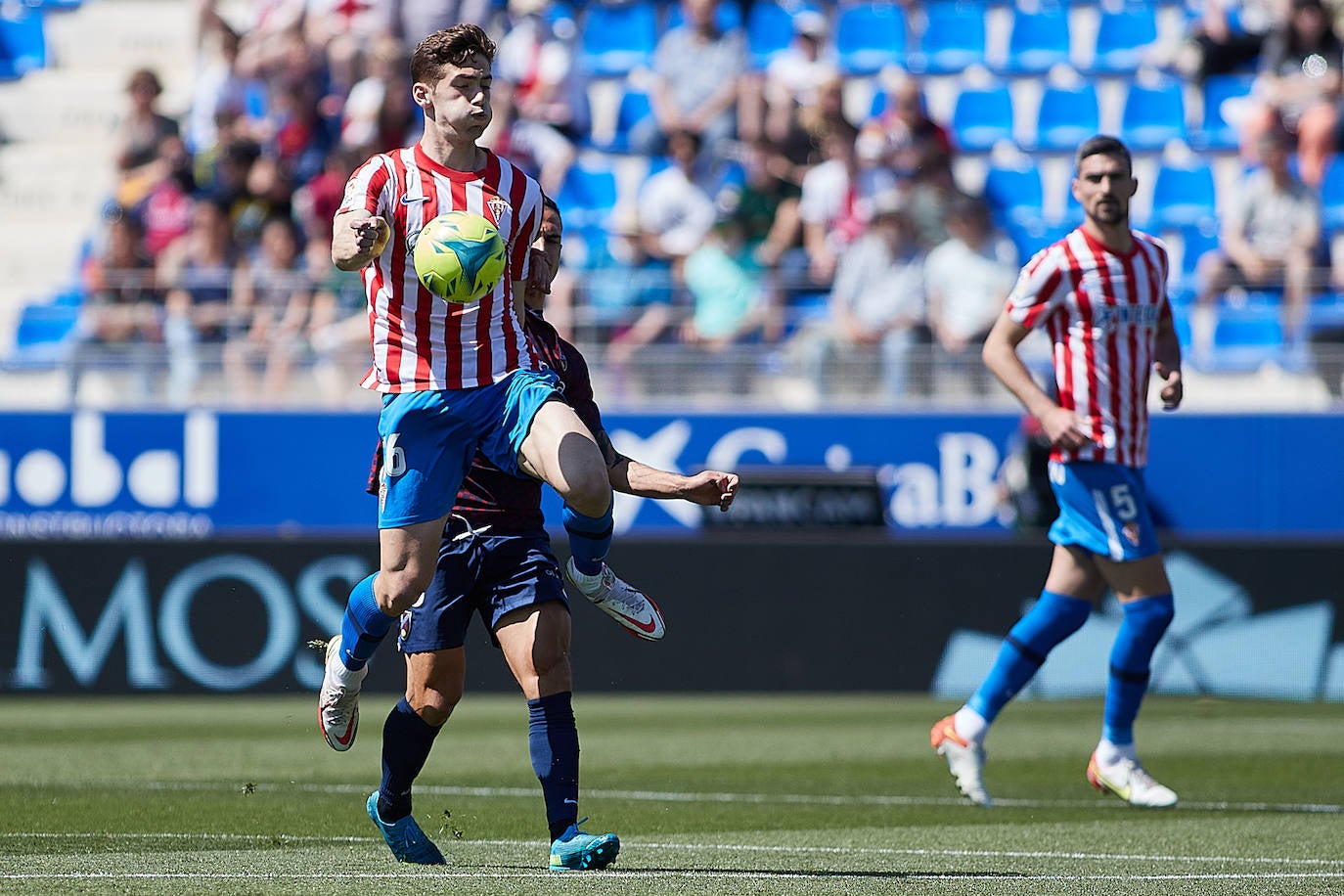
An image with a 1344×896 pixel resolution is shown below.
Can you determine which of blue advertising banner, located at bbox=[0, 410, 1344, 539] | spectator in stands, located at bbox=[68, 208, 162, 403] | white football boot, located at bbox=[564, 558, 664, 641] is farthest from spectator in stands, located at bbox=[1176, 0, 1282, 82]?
white football boot, located at bbox=[564, 558, 664, 641]

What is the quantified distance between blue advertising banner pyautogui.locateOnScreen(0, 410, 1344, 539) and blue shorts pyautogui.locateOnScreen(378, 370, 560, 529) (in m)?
7.74

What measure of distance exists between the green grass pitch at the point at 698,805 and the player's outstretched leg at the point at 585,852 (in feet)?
0.20

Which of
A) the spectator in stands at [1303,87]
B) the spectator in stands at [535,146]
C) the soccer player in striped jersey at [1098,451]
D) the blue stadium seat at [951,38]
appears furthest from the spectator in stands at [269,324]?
the soccer player in striped jersey at [1098,451]

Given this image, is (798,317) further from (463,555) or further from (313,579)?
(463,555)

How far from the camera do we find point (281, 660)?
501 inches

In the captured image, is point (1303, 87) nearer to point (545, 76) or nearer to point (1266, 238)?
point (1266, 238)

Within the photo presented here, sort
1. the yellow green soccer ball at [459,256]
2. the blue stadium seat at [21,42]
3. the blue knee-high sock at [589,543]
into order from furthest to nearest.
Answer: the blue stadium seat at [21,42] → the blue knee-high sock at [589,543] → the yellow green soccer ball at [459,256]

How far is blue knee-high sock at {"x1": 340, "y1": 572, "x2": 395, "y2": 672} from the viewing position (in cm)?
559

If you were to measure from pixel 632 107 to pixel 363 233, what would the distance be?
12.1 metres

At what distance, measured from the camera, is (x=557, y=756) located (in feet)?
18.1

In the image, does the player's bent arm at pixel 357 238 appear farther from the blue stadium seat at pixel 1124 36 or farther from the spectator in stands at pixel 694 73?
the blue stadium seat at pixel 1124 36

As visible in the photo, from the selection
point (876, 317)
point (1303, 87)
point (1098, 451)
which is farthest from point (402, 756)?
point (1303, 87)

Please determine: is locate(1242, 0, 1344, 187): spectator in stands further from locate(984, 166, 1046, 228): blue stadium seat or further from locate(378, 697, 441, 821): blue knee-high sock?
locate(378, 697, 441, 821): blue knee-high sock

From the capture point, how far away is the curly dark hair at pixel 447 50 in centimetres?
549
